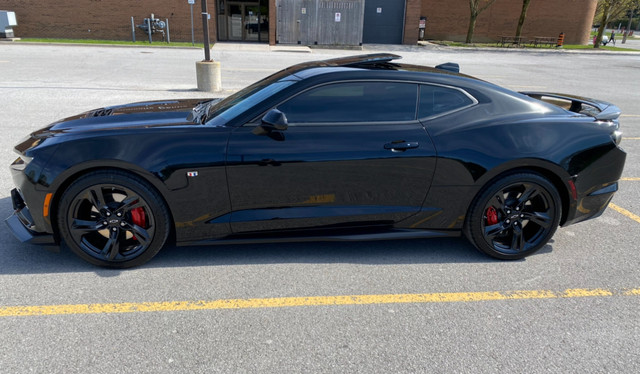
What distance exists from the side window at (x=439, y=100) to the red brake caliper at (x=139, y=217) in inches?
89.3

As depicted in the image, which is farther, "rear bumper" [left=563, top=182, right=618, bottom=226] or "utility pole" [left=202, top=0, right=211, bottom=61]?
"utility pole" [left=202, top=0, right=211, bottom=61]

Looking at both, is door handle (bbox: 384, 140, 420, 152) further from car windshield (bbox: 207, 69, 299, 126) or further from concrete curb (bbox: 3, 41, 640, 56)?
concrete curb (bbox: 3, 41, 640, 56)

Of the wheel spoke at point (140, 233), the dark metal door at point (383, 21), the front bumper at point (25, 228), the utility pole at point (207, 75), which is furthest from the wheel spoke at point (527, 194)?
the dark metal door at point (383, 21)

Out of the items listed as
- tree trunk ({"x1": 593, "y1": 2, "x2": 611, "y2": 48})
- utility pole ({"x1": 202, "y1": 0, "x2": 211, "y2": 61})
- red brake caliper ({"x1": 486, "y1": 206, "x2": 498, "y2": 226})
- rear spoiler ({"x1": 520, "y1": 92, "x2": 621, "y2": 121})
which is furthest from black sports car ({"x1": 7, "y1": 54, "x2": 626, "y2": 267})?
tree trunk ({"x1": 593, "y1": 2, "x2": 611, "y2": 48})

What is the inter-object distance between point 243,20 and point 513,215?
29.3 m

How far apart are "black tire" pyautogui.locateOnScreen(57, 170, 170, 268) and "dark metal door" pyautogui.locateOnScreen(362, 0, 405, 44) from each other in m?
32.0

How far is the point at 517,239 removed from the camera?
3.82 metres

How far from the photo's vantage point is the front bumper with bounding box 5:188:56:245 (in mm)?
3422

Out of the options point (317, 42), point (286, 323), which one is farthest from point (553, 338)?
point (317, 42)

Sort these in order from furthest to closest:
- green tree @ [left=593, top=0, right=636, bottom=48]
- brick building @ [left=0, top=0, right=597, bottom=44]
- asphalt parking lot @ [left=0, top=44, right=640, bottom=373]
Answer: green tree @ [left=593, top=0, right=636, bottom=48] < brick building @ [left=0, top=0, right=597, bottom=44] < asphalt parking lot @ [left=0, top=44, right=640, bottom=373]

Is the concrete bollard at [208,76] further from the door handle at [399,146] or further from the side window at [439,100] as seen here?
the door handle at [399,146]

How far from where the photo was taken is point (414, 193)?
366 centimetres

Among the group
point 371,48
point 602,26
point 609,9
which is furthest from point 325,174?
point 609,9

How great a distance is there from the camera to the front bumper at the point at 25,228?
342cm
